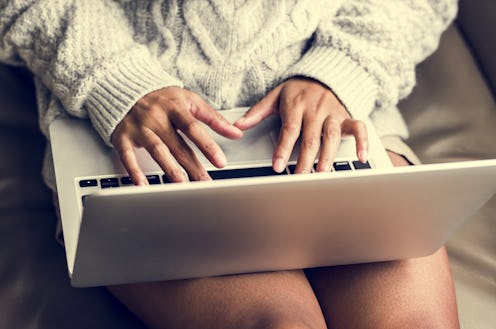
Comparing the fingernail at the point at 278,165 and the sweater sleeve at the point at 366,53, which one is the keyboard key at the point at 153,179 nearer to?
the fingernail at the point at 278,165

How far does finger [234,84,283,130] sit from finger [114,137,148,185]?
0.13 m

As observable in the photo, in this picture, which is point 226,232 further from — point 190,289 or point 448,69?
point 448,69

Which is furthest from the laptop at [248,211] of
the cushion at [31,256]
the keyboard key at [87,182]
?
the cushion at [31,256]

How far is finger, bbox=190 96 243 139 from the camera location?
0.78 m

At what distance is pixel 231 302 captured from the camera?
749mm

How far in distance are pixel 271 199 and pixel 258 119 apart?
0.91 ft

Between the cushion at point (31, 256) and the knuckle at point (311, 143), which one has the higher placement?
the knuckle at point (311, 143)

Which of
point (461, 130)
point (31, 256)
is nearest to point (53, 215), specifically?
point (31, 256)

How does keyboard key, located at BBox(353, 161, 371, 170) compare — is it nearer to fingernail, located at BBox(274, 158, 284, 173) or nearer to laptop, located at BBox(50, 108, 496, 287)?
laptop, located at BBox(50, 108, 496, 287)

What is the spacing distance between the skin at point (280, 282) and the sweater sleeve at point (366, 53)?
0.05m

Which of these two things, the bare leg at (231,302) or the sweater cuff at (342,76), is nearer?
the bare leg at (231,302)

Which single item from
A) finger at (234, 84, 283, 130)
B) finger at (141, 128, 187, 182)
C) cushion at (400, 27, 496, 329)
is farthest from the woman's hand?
cushion at (400, 27, 496, 329)

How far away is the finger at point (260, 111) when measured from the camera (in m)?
0.82

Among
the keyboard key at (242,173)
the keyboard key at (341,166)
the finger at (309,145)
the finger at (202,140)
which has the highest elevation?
the finger at (202,140)
